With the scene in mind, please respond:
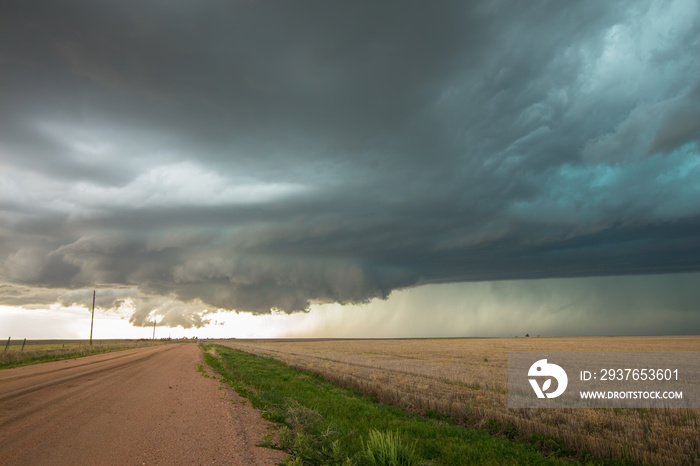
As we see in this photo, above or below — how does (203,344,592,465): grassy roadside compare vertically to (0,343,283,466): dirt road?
below

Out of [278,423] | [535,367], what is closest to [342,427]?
[278,423]

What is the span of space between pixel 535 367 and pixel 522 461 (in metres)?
25.2

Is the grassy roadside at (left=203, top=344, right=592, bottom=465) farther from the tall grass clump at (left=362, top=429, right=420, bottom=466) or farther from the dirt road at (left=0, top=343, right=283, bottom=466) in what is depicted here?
the dirt road at (left=0, top=343, right=283, bottom=466)

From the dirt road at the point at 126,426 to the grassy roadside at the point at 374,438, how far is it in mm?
923

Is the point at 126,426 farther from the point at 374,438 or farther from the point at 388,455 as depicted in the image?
the point at 388,455

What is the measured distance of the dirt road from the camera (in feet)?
31.4

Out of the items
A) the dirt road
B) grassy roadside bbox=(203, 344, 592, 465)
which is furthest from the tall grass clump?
the dirt road

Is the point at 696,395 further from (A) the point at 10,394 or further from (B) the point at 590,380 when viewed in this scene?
(A) the point at 10,394

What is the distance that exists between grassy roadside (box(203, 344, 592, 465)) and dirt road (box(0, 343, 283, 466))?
0.92 m

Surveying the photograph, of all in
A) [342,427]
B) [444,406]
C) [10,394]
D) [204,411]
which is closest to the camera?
[342,427]

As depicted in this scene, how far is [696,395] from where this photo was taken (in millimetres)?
19156

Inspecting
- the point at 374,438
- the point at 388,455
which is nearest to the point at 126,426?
the point at 374,438

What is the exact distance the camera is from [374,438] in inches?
372

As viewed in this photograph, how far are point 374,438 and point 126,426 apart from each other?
27.0 feet
